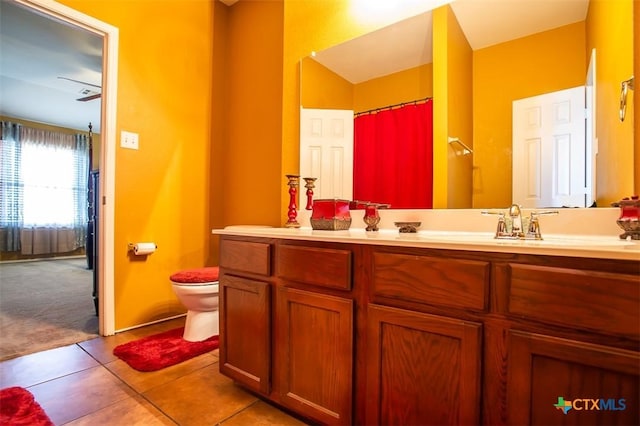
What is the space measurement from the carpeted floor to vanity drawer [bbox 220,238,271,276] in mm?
1400

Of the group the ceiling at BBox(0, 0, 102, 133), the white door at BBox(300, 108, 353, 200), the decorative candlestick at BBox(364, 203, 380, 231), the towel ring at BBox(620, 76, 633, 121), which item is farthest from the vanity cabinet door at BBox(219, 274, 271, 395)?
the ceiling at BBox(0, 0, 102, 133)

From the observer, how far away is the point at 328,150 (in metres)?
2.00

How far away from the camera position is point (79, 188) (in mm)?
5902

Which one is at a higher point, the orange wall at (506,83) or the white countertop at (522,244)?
the orange wall at (506,83)

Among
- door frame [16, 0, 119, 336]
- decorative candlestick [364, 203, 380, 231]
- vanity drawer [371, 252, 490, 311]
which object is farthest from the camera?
door frame [16, 0, 119, 336]

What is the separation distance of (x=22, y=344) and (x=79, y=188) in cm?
496

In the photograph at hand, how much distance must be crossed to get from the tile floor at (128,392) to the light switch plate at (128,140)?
54.2 inches

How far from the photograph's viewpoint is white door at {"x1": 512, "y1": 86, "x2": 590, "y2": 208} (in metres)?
1.22

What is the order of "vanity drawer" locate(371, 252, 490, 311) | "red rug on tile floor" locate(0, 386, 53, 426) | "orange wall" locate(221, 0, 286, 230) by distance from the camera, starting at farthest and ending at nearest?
"orange wall" locate(221, 0, 286, 230)
"red rug on tile floor" locate(0, 386, 53, 426)
"vanity drawer" locate(371, 252, 490, 311)

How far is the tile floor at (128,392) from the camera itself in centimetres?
129

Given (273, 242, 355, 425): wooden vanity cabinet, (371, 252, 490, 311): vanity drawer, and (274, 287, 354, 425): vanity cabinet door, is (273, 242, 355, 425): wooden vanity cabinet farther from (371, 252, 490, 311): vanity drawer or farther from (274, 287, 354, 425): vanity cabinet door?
(371, 252, 490, 311): vanity drawer

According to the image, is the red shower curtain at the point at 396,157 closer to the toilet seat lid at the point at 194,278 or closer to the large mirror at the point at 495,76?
the large mirror at the point at 495,76

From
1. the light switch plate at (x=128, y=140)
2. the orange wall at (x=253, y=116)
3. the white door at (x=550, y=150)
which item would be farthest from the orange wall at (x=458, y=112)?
the light switch plate at (x=128, y=140)
